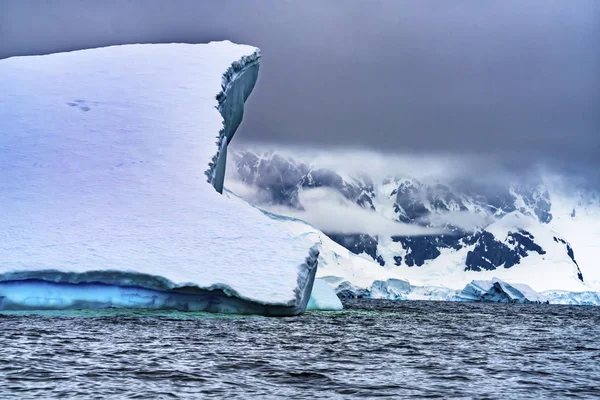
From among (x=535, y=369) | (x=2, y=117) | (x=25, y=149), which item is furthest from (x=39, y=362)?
(x=2, y=117)

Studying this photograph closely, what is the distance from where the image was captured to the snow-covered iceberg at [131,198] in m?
19.8

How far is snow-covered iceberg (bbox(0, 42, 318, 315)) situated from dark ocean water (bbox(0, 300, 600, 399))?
0.82 meters

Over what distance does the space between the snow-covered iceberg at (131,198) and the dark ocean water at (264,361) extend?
82 centimetres

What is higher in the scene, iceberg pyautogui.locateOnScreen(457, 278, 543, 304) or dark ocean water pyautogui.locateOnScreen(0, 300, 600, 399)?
iceberg pyautogui.locateOnScreen(457, 278, 543, 304)

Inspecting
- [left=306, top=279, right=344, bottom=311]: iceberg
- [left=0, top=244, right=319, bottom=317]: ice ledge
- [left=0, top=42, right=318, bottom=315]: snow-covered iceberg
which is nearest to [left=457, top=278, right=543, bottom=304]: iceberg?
[left=0, top=42, right=318, bottom=315]: snow-covered iceberg

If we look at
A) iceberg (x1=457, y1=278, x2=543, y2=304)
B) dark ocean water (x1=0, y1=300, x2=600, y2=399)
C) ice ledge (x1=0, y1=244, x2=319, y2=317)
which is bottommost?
dark ocean water (x1=0, y1=300, x2=600, y2=399)

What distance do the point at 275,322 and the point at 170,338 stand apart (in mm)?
4941

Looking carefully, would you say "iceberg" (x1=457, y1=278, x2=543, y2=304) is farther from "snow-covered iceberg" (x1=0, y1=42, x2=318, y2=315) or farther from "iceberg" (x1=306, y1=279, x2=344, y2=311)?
"iceberg" (x1=306, y1=279, x2=344, y2=311)

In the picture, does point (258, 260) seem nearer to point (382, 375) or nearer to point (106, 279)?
point (106, 279)

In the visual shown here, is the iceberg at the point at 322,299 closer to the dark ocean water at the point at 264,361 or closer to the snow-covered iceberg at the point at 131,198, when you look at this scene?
the snow-covered iceberg at the point at 131,198

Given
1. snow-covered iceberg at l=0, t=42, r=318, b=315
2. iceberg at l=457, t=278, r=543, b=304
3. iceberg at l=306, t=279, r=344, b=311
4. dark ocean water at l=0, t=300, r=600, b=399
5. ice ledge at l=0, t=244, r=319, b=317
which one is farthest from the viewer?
iceberg at l=457, t=278, r=543, b=304

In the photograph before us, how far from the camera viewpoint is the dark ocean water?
9969 mm

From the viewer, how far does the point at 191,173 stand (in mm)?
26406

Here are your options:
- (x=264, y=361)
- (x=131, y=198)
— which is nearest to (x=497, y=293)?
(x=131, y=198)
